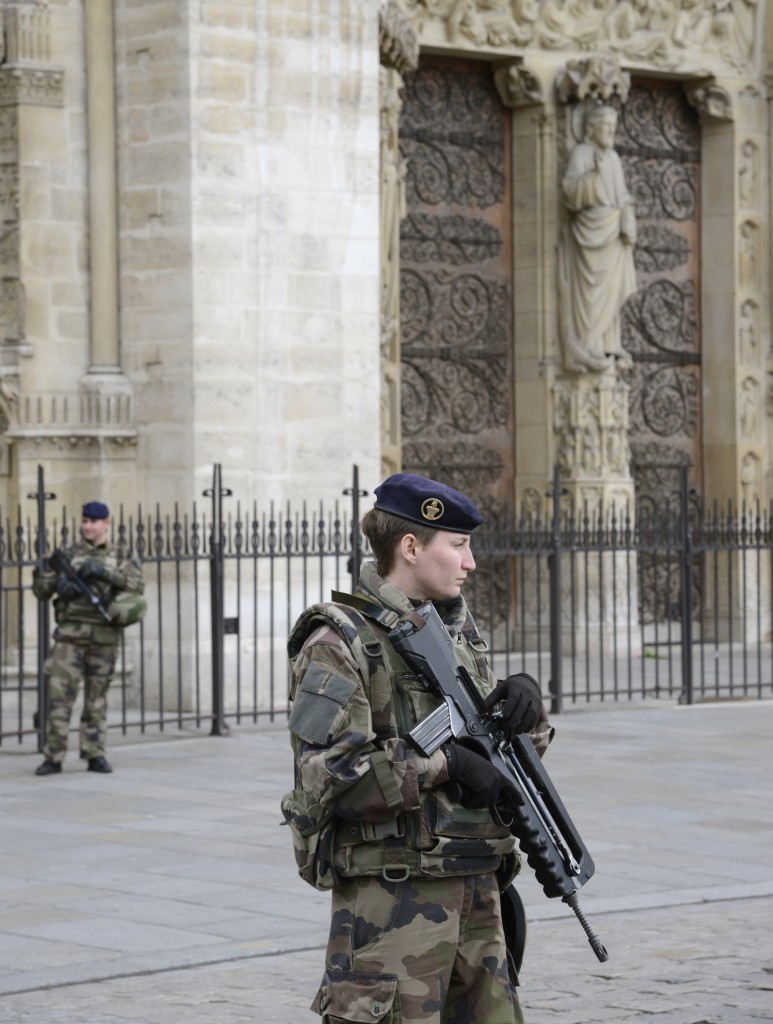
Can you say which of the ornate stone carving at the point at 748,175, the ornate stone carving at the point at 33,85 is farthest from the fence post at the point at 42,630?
the ornate stone carving at the point at 748,175

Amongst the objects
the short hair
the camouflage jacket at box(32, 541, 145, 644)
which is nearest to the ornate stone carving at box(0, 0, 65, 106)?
the camouflage jacket at box(32, 541, 145, 644)

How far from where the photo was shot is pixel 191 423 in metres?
16.9

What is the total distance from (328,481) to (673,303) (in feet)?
23.8

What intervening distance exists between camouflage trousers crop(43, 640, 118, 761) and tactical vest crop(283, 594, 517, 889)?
29.4 ft

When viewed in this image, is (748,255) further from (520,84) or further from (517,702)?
(517,702)

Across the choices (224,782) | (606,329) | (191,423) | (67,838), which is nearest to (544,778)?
(67,838)

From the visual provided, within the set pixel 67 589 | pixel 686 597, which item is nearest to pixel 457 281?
pixel 686 597

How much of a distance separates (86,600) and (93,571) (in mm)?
189

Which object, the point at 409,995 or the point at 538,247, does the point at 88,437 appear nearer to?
the point at 538,247

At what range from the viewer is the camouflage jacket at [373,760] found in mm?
4379

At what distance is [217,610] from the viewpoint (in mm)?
15633

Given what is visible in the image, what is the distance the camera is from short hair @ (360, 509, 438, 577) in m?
4.60

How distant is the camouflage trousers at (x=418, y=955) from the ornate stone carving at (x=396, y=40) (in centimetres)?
1536

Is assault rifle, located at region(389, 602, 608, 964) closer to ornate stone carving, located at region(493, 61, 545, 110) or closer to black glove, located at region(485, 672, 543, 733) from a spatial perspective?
black glove, located at region(485, 672, 543, 733)
